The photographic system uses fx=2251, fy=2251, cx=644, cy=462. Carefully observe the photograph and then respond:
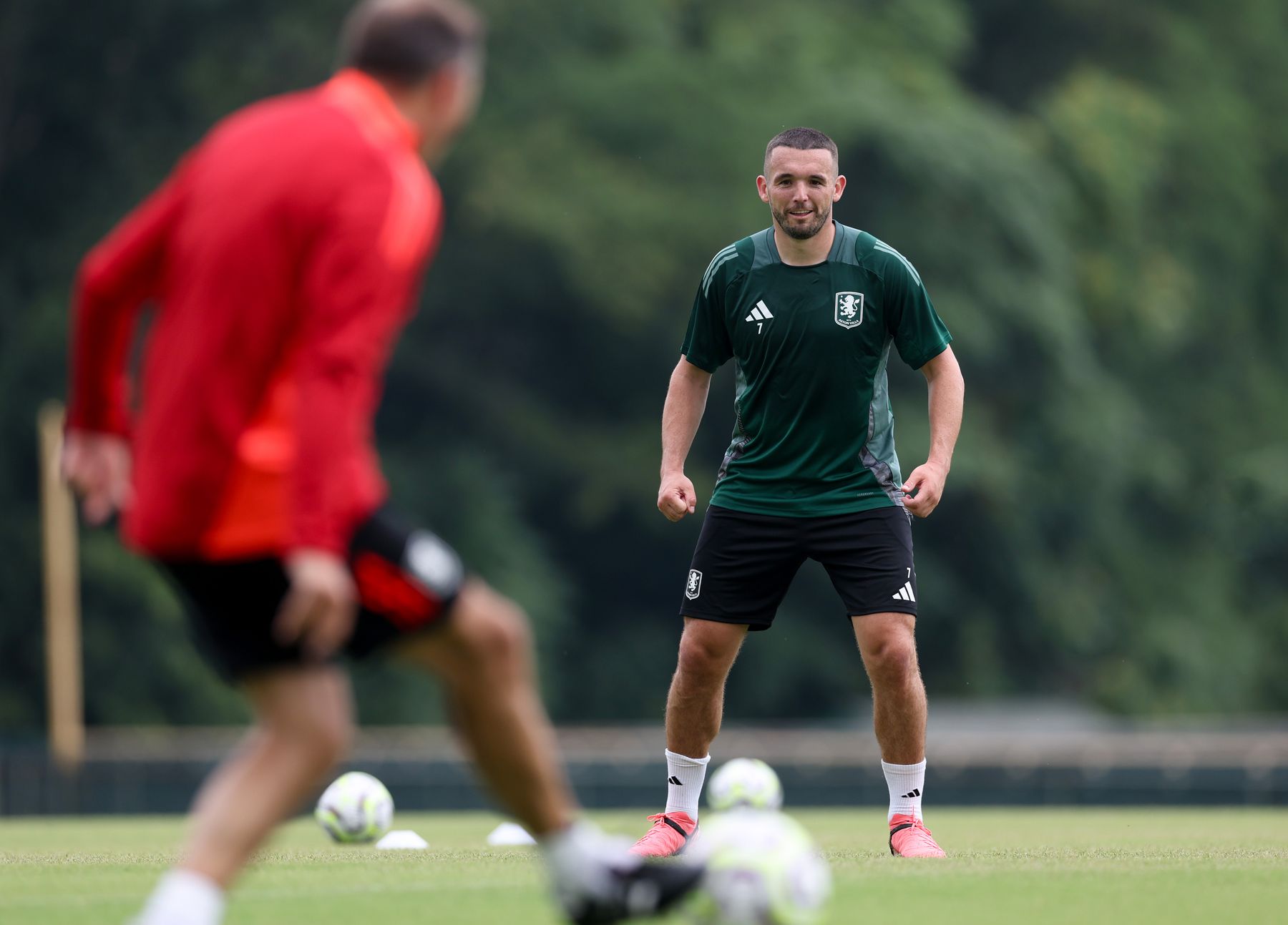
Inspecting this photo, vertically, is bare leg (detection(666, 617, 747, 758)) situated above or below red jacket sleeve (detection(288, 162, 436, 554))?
below

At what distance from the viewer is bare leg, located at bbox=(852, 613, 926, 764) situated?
814 centimetres

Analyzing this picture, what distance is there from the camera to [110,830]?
1452cm

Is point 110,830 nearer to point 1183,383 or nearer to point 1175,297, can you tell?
point 1175,297

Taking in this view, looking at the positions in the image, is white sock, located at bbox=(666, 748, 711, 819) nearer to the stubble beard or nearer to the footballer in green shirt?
the footballer in green shirt

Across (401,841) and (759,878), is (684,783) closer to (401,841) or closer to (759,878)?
(401,841)

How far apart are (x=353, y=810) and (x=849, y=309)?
3.62 meters

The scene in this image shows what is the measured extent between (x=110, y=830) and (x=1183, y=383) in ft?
94.3

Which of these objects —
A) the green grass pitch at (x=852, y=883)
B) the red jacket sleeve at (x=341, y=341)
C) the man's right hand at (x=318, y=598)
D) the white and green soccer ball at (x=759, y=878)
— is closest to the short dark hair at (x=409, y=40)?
the red jacket sleeve at (x=341, y=341)

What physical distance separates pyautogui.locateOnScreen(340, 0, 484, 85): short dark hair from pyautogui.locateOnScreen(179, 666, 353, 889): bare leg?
1.32 metres

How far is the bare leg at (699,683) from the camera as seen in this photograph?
8.33 m

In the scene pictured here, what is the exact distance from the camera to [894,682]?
→ 8.20 metres

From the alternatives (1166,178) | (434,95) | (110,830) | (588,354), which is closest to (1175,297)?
(1166,178)

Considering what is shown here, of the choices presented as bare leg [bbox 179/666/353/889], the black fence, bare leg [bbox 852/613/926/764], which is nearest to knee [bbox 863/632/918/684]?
bare leg [bbox 852/613/926/764]

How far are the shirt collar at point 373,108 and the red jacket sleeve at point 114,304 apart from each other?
1.30 feet
